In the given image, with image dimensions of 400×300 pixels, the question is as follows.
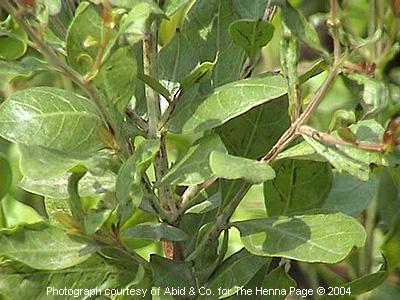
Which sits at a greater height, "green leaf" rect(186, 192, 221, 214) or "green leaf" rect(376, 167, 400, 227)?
"green leaf" rect(186, 192, 221, 214)

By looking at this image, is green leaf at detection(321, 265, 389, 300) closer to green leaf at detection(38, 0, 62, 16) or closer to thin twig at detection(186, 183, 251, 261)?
thin twig at detection(186, 183, 251, 261)

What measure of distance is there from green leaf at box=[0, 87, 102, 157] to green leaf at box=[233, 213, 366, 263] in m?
0.22

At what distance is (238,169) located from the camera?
2.90 ft

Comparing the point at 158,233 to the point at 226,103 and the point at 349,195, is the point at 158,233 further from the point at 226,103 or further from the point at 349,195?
the point at 349,195

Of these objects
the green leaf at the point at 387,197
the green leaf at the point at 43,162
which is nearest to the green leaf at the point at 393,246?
the green leaf at the point at 387,197

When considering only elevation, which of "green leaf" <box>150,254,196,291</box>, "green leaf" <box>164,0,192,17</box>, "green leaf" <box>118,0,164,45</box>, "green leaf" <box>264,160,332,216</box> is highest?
"green leaf" <box>118,0,164,45</box>

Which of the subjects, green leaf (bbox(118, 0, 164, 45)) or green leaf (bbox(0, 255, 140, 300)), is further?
green leaf (bbox(0, 255, 140, 300))

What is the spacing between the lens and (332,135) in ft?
3.19

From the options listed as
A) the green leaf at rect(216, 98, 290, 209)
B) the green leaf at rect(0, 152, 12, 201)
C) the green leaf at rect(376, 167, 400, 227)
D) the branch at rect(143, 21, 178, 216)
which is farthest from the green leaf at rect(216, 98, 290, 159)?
the green leaf at rect(376, 167, 400, 227)

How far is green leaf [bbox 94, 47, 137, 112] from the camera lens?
91 cm

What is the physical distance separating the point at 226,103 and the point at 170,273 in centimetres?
22

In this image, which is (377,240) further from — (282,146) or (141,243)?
(282,146)

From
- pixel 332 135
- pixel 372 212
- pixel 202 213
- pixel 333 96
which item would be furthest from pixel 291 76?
pixel 333 96

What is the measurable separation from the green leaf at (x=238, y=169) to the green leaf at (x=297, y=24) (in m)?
0.17
